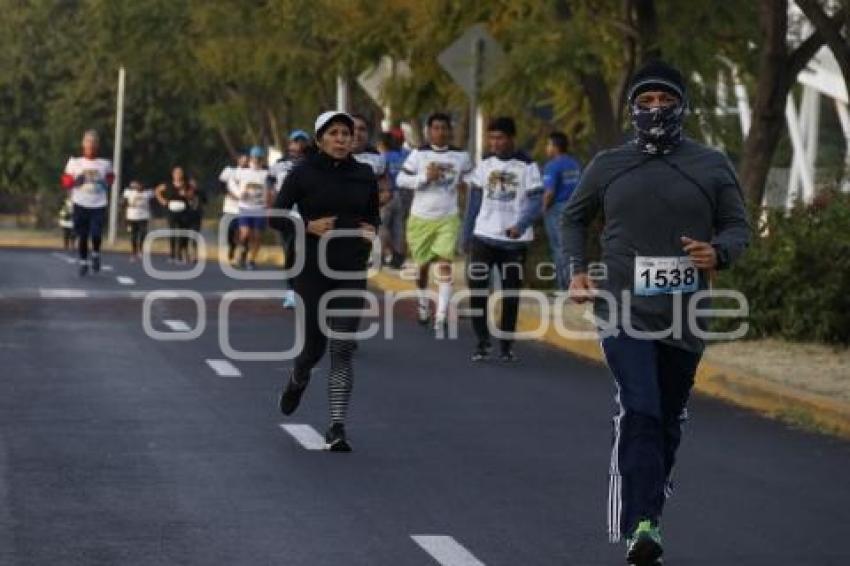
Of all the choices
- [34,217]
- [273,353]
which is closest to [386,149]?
[273,353]

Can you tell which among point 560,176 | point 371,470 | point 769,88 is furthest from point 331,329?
point 560,176

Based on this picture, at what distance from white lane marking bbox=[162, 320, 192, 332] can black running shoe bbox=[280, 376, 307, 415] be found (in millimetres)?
8547

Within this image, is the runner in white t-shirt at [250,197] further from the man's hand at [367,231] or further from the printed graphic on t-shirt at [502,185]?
the man's hand at [367,231]

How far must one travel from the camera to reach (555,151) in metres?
28.4

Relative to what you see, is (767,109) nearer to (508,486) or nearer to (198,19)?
(508,486)

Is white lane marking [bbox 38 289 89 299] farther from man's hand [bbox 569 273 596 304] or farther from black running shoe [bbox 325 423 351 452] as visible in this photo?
man's hand [bbox 569 273 596 304]

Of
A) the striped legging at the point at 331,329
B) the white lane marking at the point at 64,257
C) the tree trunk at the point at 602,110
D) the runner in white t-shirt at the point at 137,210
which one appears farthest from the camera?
the runner in white t-shirt at the point at 137,210

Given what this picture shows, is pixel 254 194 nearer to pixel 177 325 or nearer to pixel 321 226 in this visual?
pixel 177 325

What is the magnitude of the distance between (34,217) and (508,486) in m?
66.0

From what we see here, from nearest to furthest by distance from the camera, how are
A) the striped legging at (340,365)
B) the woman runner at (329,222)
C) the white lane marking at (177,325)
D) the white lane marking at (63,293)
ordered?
1. the striped legging at (340,365)
2. the woman runner at (329,222)
3. the white lane marking at (177,325)
4. the white lane marking at (63,293)

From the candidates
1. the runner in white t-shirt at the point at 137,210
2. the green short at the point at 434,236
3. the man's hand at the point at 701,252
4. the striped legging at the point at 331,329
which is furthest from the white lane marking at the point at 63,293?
the man's hand at the point at 701,252

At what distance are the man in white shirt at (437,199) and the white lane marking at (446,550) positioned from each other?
1204 cm

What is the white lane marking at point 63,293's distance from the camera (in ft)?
94.4

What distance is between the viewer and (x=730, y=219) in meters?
9.79
